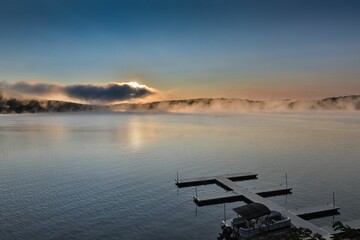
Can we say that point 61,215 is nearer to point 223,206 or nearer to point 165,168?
point 223,206

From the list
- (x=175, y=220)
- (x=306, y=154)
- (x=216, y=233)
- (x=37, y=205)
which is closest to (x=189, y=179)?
(x=175, y=220)

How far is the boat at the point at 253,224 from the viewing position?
39.4m

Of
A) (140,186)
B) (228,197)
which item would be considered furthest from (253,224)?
(140,186)

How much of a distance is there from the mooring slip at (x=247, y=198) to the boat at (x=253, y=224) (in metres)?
3.12

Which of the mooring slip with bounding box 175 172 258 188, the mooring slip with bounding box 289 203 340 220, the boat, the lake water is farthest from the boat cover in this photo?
the mooring slip with bounding box 175 172 258 188

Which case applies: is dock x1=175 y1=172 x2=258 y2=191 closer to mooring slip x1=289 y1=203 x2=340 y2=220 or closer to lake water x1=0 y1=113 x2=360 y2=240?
lake water x1=0 y1=113 x2=360 y2=240

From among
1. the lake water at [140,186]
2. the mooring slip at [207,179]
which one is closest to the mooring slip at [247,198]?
the mooring slip at [207,179]

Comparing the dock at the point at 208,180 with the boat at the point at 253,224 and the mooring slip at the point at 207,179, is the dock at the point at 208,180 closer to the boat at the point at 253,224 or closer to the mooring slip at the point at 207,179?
the mooring slip at the point at 207,179

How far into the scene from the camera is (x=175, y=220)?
47.7 meters

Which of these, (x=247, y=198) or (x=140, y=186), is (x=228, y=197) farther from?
(x=140, y=186)

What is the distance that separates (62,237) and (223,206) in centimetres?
2620

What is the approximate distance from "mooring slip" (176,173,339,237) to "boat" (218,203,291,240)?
10.2ft

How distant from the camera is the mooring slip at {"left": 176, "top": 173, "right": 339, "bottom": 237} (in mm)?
44312

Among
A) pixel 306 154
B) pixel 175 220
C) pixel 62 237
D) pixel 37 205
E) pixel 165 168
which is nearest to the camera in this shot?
pixel 62 237
